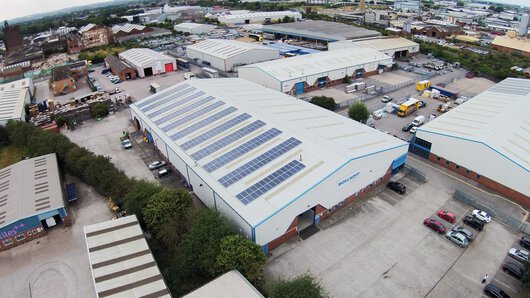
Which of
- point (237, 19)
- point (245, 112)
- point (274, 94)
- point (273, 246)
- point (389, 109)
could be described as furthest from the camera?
point (237, 19)

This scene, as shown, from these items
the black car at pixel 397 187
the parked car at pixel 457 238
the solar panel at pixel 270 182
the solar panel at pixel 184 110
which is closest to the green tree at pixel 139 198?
the solar panel at pixel 270 182

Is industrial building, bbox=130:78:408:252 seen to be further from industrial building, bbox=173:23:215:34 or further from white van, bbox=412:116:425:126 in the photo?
industrial building, bbox=173:23:215:34

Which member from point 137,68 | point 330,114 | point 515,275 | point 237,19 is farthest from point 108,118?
point 237,19

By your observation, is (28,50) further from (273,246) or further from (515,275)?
(515,275)

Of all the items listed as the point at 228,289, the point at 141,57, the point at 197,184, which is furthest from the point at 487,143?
the point at 141,57

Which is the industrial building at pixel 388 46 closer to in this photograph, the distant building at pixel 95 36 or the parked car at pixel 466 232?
the parked car at pixel 466 232

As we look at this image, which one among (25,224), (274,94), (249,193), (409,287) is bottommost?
(409,287)
